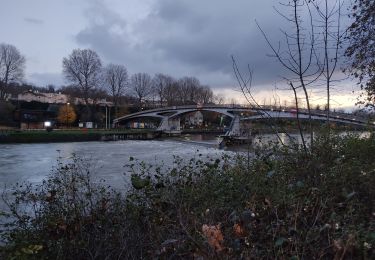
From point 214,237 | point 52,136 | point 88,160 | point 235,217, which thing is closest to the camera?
point 214,237

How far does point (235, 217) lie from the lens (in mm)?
4078

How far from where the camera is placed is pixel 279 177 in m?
5.63

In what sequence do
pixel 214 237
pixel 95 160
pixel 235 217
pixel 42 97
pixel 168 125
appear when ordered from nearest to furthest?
1. pixel 214 237
2. pixel 235 217
3. pixel 95 160
4. pixel 168 125
5. pixel 42 97

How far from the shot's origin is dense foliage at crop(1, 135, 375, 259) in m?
3.49

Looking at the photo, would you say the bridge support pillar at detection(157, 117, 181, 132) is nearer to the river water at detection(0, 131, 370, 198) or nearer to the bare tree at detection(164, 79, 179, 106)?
the bare tree at detection(164, 79, 179, 106)

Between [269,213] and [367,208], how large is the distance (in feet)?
3.10

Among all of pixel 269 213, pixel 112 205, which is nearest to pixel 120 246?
pixel 112 205

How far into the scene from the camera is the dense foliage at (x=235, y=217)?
3.49m

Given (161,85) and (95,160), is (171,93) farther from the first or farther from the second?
(95,160)

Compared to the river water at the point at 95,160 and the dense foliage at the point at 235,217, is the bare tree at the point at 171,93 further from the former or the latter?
the dense foliage at the point at 235,217

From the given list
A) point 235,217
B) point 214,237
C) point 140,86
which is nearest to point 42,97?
point 140,86

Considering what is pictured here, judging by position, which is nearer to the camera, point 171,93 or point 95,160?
point 95,160

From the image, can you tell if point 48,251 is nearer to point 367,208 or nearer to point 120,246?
point 120,246

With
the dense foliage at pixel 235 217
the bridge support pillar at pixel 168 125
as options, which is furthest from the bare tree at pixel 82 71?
the dense foliage at pixel 235 217
